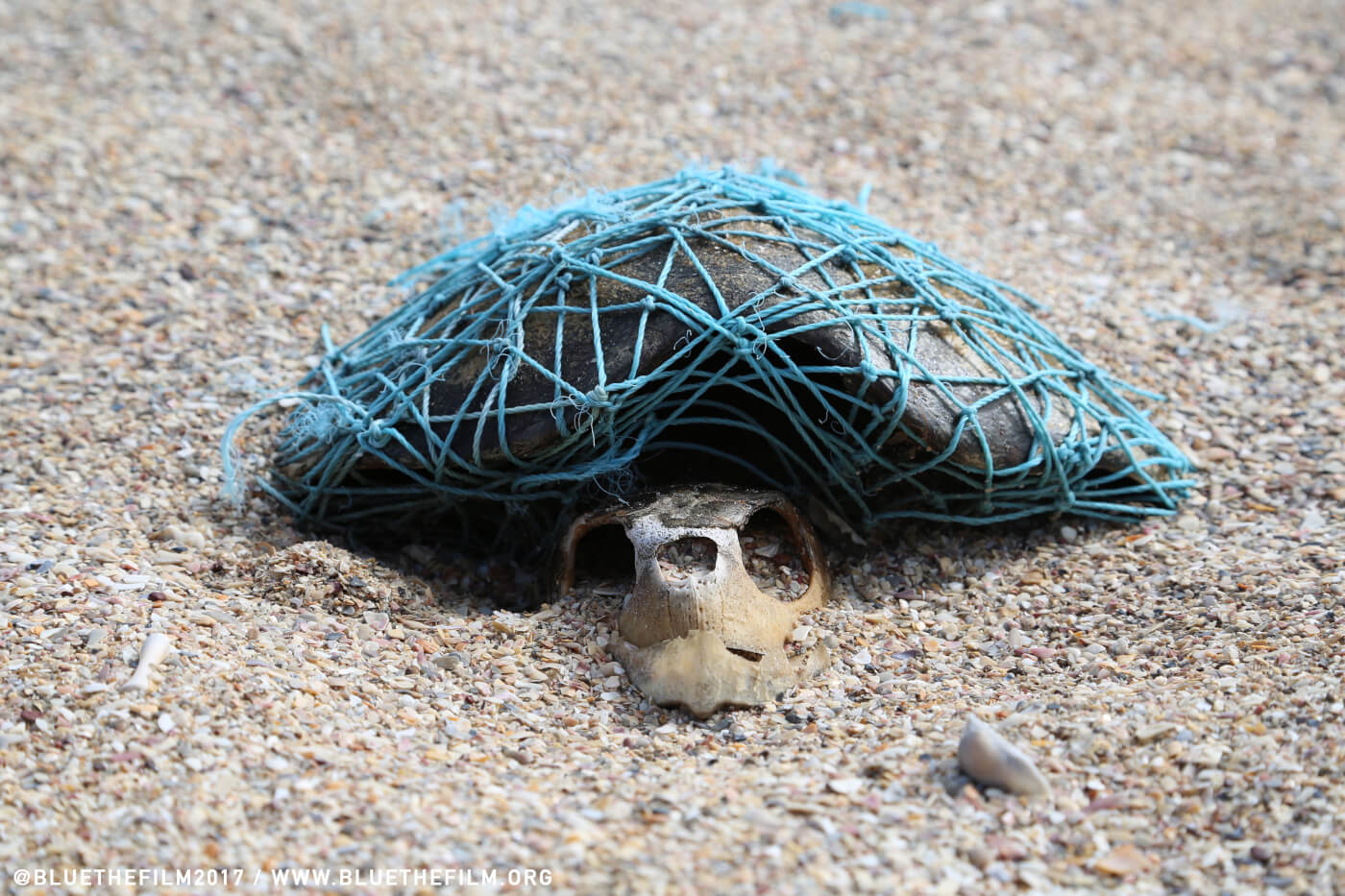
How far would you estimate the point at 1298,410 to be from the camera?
137 inches

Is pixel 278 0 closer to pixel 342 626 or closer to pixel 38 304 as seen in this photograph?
pixel 38 304

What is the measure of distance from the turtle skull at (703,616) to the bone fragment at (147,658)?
89 cm

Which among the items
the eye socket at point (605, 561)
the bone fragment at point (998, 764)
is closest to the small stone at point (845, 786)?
the bone fragment at point (998, 764)

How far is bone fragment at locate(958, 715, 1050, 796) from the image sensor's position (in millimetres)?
2152

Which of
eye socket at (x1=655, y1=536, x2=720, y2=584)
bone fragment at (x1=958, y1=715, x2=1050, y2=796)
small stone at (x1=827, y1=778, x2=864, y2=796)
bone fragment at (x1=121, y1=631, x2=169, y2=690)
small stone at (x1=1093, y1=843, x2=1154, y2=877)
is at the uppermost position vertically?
eye socket at (x1=655, y1=536, x2=720, y2=584)

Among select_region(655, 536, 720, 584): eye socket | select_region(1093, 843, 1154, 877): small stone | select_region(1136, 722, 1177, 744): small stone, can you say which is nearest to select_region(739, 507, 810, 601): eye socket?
select_region(655, 536, 720, 584): eye socket

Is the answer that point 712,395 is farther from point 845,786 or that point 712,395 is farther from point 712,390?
point 845,786

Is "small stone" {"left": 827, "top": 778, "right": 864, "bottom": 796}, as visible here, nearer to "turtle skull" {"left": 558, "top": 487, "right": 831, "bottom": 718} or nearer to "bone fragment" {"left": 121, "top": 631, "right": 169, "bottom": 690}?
"turtle skull" {"left": 558, "top": 487, "right": 831, "bottom": 718}

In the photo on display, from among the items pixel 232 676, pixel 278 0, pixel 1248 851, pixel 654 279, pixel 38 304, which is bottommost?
pixel 232 676

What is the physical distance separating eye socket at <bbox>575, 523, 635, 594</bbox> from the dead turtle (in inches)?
3.7

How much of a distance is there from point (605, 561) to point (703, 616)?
51 centimetres

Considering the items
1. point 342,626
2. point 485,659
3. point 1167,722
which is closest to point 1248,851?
point 1167,722

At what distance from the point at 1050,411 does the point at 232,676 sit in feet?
6.19

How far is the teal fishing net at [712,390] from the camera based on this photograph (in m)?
2.76
